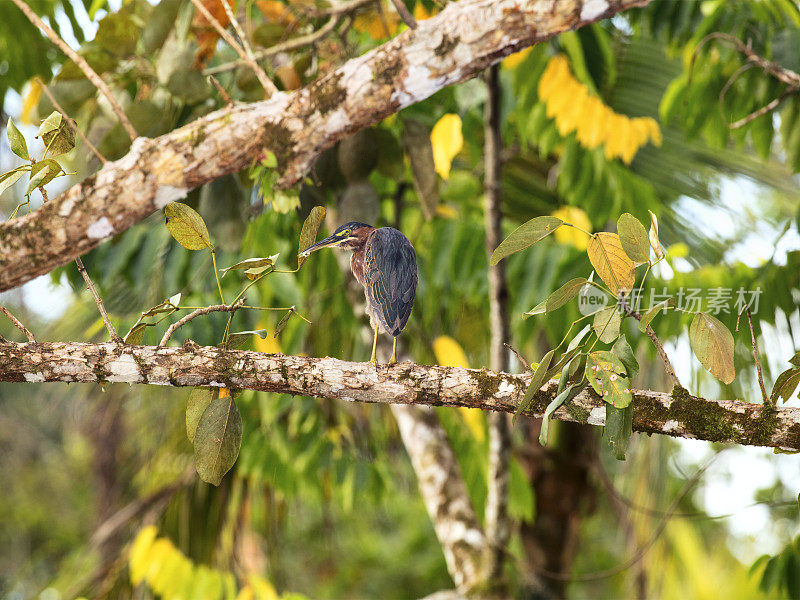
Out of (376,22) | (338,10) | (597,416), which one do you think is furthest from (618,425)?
(376,22)

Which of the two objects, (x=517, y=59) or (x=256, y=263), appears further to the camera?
(x=517, y=59)

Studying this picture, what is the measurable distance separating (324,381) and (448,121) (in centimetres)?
56

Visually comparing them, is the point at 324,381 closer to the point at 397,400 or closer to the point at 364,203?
the point at 397,400

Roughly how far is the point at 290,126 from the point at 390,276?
1.34ft

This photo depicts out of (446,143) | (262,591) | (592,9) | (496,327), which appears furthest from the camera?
(262,591)

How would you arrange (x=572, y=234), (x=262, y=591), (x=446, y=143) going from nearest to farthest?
(x=446, y=143) < (x=262, y=591) < (x=572, y=234)

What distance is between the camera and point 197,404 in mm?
686

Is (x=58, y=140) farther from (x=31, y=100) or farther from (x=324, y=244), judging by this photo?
(x=31, y=100)

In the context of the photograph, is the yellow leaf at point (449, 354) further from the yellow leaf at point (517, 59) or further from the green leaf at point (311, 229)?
the yellow leaf at point (517, 59)

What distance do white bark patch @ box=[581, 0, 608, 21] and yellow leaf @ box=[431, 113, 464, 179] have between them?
23cm

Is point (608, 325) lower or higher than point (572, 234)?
lower

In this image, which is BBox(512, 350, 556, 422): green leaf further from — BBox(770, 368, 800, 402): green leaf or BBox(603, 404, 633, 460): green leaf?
BBox(770, 368, 800, 402): green leaf

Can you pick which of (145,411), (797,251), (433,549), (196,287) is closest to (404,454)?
(145,411)

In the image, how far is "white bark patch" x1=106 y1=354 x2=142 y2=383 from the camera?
66 cm
